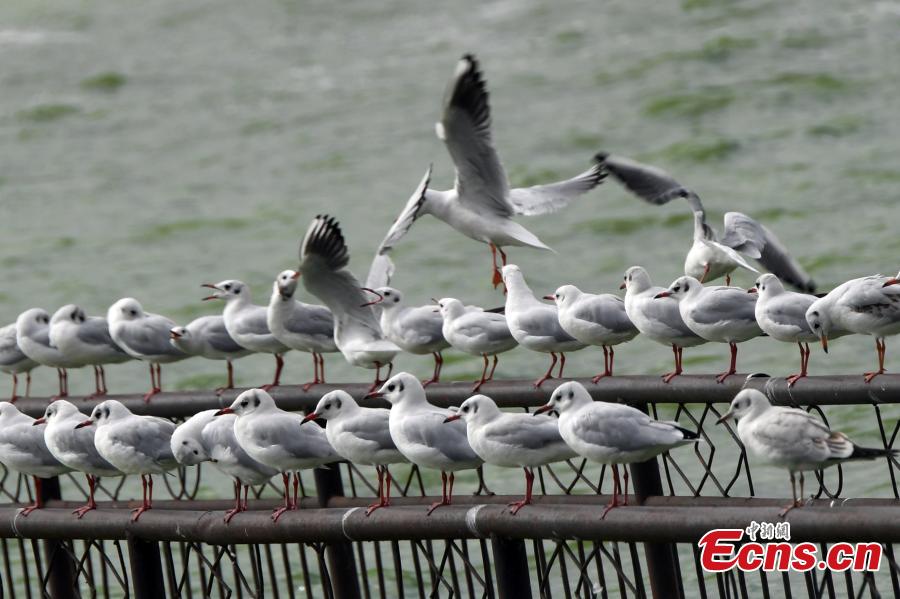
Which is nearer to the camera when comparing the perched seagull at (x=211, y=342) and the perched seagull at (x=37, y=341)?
the perched seagull at (x=211, y=342)

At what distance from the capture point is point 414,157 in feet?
96.5

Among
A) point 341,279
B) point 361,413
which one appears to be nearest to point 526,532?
point 361,413

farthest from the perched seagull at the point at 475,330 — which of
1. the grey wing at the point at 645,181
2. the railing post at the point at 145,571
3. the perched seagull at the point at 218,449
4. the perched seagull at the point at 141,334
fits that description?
the perched seagull at the point at 141,334

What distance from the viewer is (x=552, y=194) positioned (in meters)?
10.5

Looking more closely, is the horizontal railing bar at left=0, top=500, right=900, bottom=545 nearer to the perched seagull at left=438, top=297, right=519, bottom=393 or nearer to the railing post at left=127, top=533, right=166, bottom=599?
the railing post at left=127, top=533, right=166, bottom=599

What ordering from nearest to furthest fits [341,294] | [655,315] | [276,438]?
[276,438] < [655,315] < [341,294]

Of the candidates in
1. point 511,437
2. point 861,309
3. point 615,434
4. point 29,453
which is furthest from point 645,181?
point 29,453

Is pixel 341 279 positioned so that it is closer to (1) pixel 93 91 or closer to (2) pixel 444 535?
(2) pixel 444 535

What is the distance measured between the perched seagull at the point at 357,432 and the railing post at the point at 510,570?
84 centimetres

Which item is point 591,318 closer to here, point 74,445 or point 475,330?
point 475,330

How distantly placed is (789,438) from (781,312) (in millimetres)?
1549

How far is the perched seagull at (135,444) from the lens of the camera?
7719mm

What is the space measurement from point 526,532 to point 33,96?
99.7ft

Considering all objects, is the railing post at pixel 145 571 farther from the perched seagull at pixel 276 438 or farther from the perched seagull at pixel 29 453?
the perched seagull at pixel 29 453
